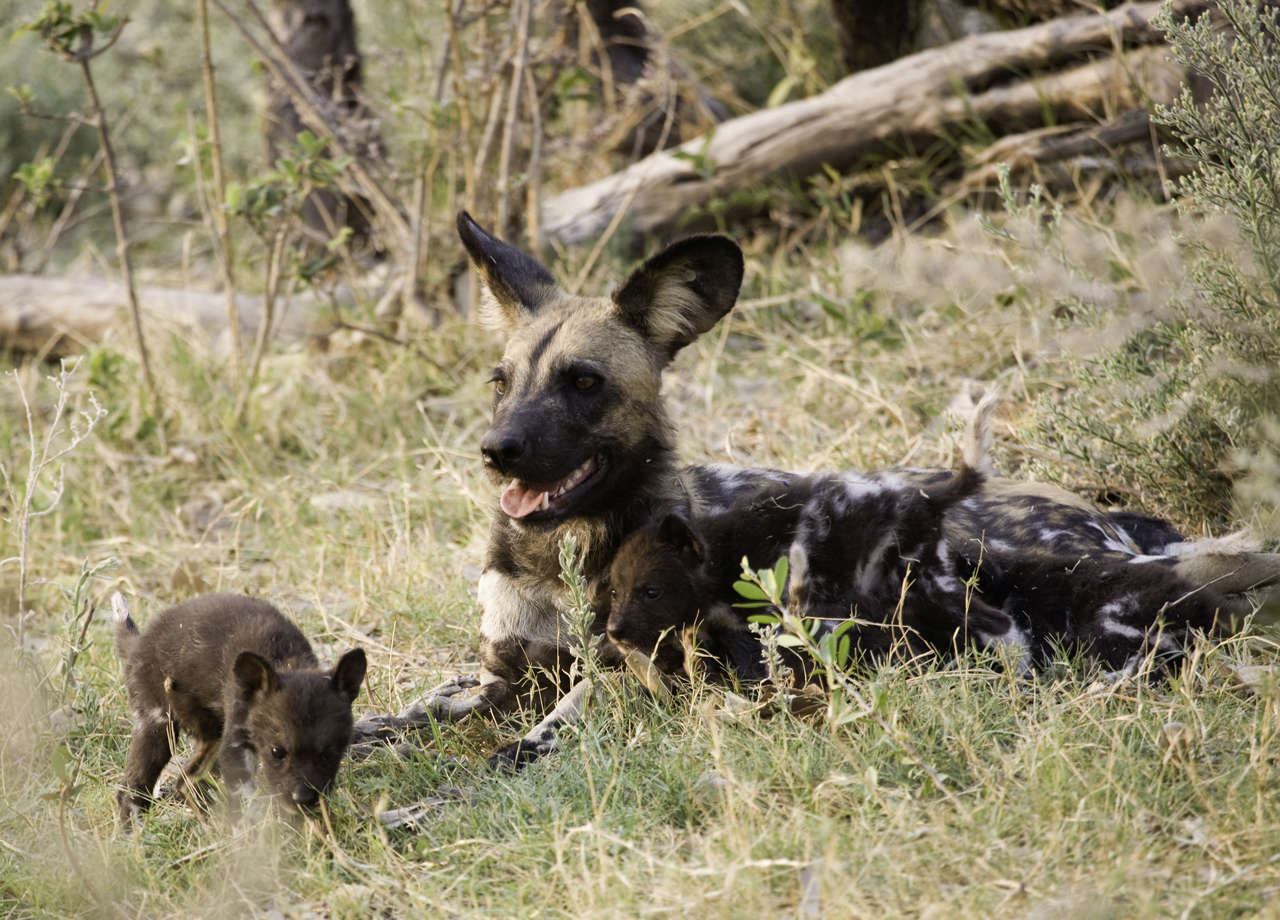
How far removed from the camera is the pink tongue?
11.9 ft

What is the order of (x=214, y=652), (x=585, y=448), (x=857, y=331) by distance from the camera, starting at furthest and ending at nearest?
1. (x=857, y=331)
2. (x=585, y=448)
3. (x=214, y=652)

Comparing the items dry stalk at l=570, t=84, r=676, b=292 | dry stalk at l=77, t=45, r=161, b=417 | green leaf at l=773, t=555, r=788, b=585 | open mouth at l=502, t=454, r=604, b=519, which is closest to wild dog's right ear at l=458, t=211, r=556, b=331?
open mouth at l=502, t=454, r=604, b=519

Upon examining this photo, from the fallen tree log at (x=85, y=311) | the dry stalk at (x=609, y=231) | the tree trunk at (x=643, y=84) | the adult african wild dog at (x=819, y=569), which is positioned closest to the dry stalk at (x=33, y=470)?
the fallen tree log at (x=85, y=311)

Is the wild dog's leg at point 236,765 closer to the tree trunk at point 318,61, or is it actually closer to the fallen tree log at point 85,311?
the fallen tree log at point 85,311

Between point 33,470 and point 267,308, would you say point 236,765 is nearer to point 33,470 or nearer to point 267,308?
point 33,470

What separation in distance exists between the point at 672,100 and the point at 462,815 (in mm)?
5342

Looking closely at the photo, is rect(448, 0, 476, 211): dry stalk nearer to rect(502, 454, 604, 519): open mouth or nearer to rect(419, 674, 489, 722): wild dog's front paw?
rect(502, 454, 604, 519): open mouth

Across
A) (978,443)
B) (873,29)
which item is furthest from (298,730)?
(873,29)

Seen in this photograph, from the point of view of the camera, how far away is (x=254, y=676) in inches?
119

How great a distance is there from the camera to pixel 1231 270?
3.73 m

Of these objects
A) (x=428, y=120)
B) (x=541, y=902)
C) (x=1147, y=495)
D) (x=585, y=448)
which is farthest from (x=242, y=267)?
(x=541, y=902)

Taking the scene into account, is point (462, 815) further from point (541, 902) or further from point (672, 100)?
point (672, 100)

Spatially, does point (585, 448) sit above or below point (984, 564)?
above

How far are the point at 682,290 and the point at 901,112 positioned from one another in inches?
152
